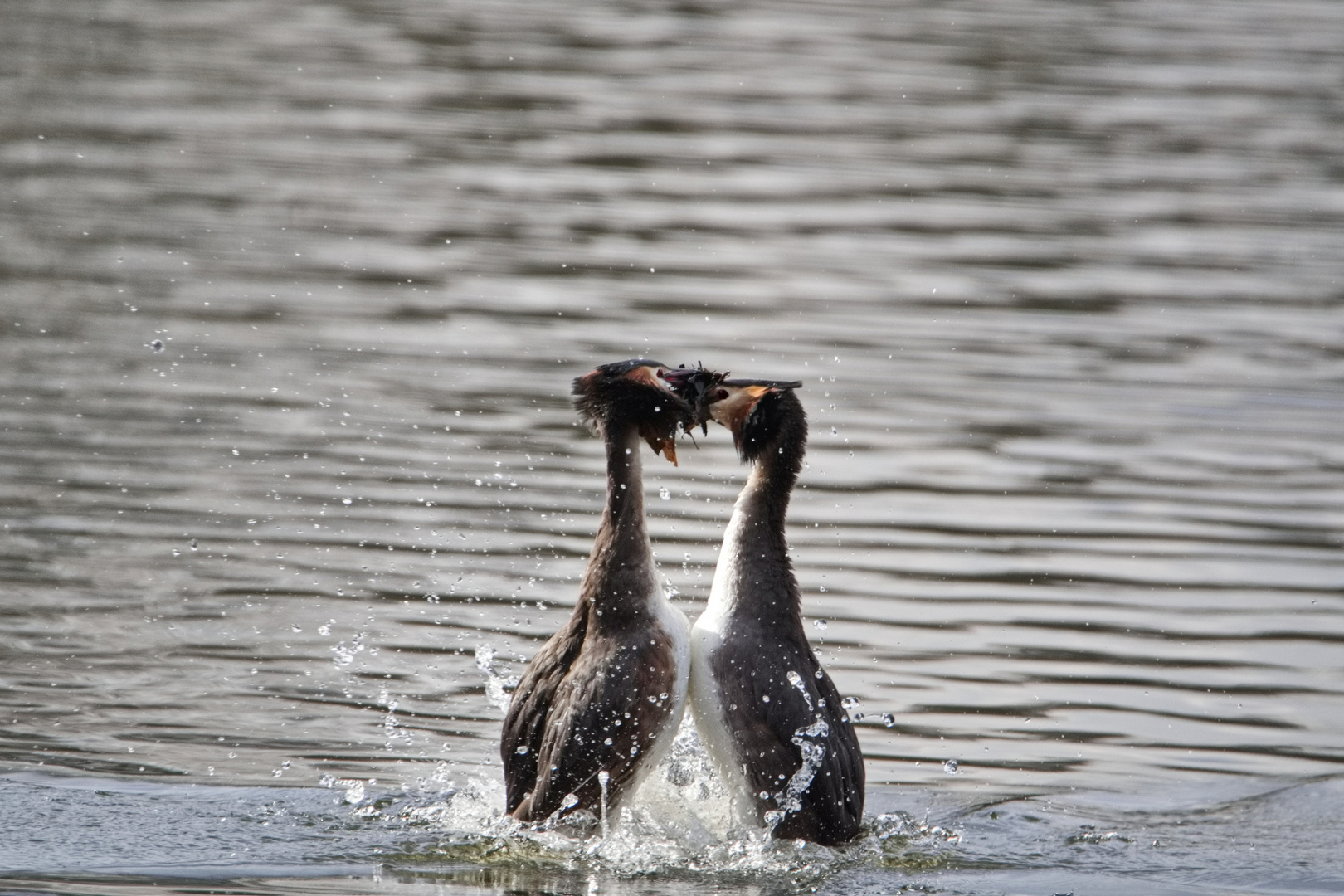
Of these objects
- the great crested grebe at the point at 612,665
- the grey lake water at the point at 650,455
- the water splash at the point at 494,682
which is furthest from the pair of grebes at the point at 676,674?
the water splash at the point at 494,682

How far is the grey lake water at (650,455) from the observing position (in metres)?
8.11

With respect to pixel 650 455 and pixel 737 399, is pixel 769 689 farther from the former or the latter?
pixel 650 455

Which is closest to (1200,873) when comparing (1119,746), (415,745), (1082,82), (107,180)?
(1119,746)

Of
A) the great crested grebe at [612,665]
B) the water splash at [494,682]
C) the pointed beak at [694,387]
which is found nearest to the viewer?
the great crested grebe at [612,665]

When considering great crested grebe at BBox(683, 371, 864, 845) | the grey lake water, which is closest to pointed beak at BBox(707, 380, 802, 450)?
great crested grebe at BBox(683, 371, 864, 845)

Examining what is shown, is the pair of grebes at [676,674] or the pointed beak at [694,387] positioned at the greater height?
the pointed beak at [694,387]

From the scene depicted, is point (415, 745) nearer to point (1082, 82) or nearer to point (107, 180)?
point (107, 180)

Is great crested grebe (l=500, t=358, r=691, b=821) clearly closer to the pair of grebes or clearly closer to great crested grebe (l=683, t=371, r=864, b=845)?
the pair of grebes

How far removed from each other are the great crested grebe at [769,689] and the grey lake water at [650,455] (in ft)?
0.64

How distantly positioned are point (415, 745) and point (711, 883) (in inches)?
74.1

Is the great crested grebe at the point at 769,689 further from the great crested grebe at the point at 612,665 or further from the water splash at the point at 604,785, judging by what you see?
the water splash at the point at 604,785

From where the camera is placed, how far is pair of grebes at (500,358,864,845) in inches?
298

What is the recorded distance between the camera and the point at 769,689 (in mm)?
7590

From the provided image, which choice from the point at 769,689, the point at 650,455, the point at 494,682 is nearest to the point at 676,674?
the point at 769,689
